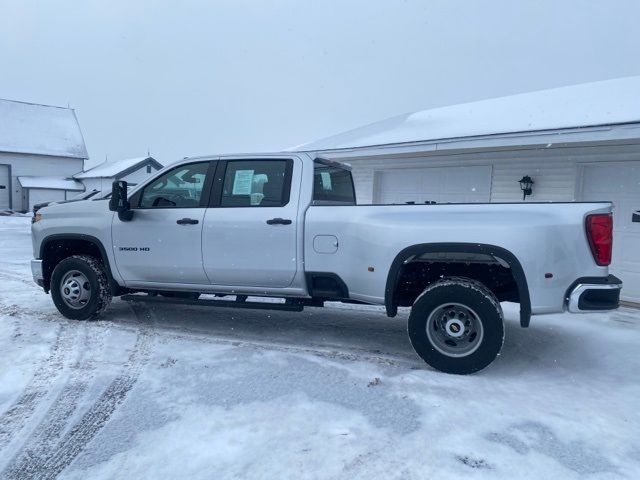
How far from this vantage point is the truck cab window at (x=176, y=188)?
17.8ft

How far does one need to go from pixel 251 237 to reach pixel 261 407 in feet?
6.18

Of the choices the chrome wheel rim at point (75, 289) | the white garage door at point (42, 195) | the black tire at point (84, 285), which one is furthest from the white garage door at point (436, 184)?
the white garage door at point (42, 195)

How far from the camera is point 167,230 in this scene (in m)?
5.35

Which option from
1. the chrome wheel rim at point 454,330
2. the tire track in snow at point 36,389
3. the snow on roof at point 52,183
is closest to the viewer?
the tire track in snow at point 36,389

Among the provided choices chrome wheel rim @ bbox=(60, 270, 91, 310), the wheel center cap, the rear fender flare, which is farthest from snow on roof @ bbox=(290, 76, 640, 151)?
chrome wheel rim @ bbox=(60, 270, 91, 310)

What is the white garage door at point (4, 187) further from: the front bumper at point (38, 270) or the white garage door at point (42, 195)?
the front bumper at point (38, 270)

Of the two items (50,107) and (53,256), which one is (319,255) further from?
(50,107)

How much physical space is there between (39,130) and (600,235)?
48.3m

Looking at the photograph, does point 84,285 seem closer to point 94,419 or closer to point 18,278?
point 94,419

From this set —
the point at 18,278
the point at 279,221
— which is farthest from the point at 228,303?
the point at 18,278

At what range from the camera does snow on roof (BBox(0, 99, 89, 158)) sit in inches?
1607

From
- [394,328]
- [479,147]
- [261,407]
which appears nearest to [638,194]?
[479,147]

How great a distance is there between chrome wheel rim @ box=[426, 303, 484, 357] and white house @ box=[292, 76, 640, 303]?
406 centimetres

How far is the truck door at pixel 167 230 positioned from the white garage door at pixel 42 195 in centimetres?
3817
